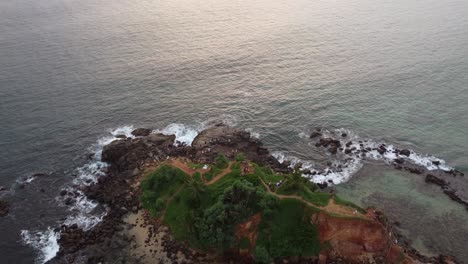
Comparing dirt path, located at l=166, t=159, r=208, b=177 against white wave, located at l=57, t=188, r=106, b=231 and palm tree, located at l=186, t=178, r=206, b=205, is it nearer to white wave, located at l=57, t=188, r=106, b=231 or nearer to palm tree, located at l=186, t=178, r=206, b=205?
palm tree, located at l=186, t=178, r=206, b=205

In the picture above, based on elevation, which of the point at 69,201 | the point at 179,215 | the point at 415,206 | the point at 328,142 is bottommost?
the point at 415,206

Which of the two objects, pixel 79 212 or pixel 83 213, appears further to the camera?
pixel 79 212

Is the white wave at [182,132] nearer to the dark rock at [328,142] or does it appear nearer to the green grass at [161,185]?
the green grass at [161,185]

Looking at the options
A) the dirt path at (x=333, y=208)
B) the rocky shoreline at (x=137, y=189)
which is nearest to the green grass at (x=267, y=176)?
the dirt path at (x=333, y=208)

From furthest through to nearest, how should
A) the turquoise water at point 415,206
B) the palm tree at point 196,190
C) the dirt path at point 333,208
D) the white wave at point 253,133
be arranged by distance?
the white wave at point 253,133 → the palm tree at point 196,190 → the turquoise water at point 415,206 → the dirt path at point 333,208

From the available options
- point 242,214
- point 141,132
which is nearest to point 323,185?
point 242,214

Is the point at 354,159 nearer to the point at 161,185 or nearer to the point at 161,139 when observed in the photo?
the point at 161,185
